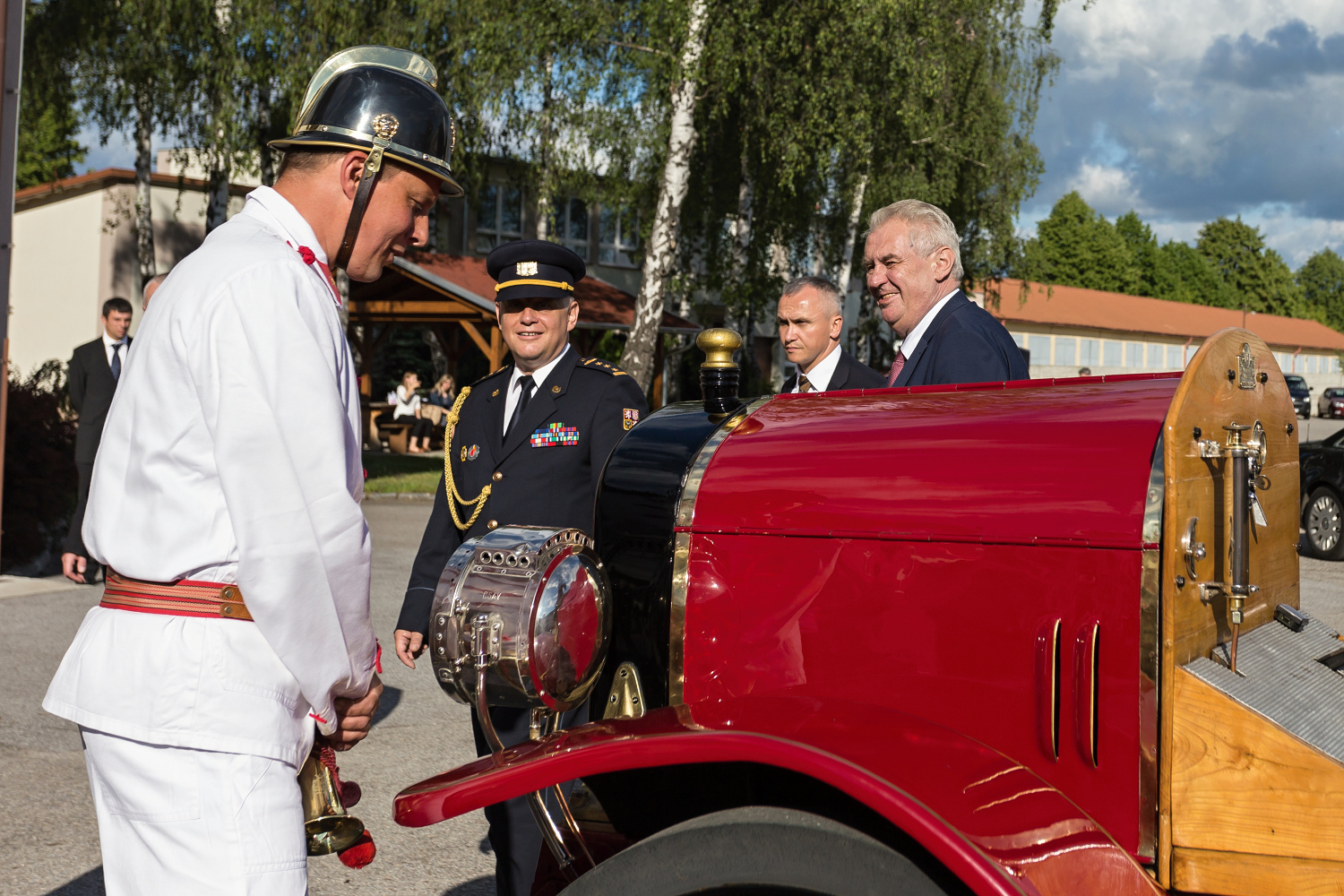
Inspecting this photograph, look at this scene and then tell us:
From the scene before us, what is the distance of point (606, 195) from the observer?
20.6 m

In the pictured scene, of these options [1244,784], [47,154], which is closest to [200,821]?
[1244,784]

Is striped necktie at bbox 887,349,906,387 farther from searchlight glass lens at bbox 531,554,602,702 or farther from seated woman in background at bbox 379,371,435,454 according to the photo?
seated woman in background at bbox 379,371,435,454

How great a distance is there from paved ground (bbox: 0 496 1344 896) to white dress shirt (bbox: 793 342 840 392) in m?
2.14

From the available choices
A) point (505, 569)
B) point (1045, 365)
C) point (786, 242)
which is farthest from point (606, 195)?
point (1045, 365)

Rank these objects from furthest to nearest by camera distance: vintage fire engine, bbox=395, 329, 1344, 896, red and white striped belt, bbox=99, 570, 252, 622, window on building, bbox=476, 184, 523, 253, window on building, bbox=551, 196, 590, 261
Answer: window on building, bbox=551, 196, 590, 261, window on building, bbox=476, 184, 523, 253, red and white striped belt, bbox=99, 570, 252, 622, vintage fire engine, bbox=395, 329, 1344, 896

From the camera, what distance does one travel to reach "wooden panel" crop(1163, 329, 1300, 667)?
1660 millimetres

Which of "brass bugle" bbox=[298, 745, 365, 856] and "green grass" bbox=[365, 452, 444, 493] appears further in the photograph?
"green grass" bbox=[365, 452, 444, 493]

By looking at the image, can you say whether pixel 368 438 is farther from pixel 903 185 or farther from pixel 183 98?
pixel 903 185

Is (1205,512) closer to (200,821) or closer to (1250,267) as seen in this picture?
(200,821)

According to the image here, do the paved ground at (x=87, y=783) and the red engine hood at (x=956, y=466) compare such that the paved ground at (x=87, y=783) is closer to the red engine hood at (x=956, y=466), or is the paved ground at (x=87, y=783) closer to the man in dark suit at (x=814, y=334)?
the red engine hood at (x=956, y=466)

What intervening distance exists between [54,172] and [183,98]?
26189 millimetres

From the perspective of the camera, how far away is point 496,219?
29422 millimetres

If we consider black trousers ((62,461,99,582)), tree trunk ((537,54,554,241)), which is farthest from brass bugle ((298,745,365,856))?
tree trunk ((537,54,554,241))

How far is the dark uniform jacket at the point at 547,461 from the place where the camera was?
10.1 feet
